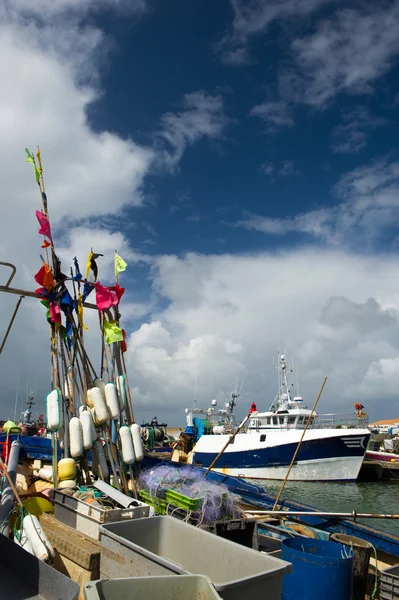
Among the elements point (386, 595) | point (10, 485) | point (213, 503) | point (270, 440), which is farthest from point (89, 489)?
point (270, 440)

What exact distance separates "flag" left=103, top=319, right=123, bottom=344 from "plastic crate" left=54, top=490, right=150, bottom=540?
3.17 meters

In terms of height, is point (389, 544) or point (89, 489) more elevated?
point (89, 489)

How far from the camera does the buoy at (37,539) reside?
4715mm

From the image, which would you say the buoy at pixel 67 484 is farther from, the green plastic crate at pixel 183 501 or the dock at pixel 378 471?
the dock at pixel 378 471

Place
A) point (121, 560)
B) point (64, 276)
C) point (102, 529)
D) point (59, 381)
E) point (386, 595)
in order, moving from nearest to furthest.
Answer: point (121, 560)
point (102, 529)
point (386, 595)
point (59, 381)
point (64, 276)

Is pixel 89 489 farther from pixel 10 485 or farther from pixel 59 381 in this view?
pixel 59 381

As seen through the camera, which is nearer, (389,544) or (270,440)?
(389,544)

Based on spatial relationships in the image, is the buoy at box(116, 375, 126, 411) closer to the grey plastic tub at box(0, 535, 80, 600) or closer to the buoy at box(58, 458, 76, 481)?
the buoy at box(58, 458, 76, 481)

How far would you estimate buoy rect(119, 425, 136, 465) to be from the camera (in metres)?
7.64

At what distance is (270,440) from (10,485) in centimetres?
2218

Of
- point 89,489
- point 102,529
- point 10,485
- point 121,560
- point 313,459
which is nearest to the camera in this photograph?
point 121,560

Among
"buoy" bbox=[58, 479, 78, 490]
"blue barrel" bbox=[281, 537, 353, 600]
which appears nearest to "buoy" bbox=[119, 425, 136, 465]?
"buoy" bbox=[58, 479, 78, 490]

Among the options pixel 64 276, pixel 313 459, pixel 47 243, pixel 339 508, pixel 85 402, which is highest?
pixel 47 243

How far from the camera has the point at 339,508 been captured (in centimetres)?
1970
